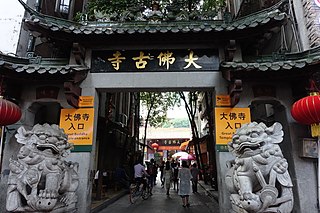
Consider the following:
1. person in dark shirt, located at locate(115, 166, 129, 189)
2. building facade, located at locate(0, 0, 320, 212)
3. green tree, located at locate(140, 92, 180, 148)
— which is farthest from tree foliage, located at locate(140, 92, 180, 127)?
building facade, located at locate(0, 0, 320, 212)

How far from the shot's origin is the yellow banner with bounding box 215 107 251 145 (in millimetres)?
6277

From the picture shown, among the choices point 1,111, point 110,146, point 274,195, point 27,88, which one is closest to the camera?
point 274,195

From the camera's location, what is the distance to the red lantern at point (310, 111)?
4969 millimetres

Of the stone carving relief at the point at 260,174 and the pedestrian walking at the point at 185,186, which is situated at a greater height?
the stone carving relief at the point at 260,174

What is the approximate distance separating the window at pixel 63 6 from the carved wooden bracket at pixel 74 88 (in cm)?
685

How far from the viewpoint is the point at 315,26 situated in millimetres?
6262

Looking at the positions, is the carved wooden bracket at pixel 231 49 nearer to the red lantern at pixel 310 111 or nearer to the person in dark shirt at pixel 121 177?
the red lantern at pixel 310 111

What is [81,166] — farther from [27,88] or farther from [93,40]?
[93,40]

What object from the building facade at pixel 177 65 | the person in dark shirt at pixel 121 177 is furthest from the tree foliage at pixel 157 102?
the building facade at pixel 177 65

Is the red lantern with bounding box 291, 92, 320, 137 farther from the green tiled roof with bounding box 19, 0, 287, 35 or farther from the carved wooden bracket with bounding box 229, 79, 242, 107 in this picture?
the green tiled roof with bounding box 19, 0, 287, 35

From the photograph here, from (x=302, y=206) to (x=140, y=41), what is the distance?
6069mm

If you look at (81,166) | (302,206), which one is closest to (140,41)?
(81,166)

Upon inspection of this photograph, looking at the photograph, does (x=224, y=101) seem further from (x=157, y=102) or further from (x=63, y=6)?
(x=157, y=102)

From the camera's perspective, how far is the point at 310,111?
199 inches
